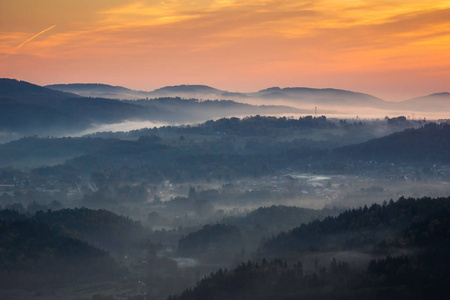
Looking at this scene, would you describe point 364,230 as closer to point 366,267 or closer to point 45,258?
point 366,267

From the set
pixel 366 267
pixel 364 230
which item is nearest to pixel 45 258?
pixel 364 230

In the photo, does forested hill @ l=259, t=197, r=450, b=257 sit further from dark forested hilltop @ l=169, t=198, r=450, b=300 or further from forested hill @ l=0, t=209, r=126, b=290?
forested hill @ l=0, t=209, r=126, b=290

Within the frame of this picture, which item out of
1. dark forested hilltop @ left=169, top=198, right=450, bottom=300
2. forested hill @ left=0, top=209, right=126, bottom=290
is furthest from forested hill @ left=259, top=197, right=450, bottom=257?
forested hill @ left=0, top=209, right=126, bottom=290

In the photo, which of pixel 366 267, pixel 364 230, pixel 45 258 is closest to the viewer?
pixel 366 267

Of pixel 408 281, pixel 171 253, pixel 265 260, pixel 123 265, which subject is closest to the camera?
pixel 408 281

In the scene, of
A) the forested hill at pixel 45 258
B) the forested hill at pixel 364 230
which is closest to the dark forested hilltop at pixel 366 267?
the forested hill at pixel 364 230

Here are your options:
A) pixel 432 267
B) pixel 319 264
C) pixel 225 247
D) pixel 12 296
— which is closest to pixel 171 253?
pixel 225 247

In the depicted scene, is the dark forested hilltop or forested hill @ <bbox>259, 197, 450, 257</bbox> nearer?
the dark forested hilltop

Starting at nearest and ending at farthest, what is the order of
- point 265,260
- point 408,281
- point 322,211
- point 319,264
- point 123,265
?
point 408,281
point 319,264
point 265,260
point 123,265
point 322,211

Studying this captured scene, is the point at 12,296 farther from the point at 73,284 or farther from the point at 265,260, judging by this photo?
the point at 265,260

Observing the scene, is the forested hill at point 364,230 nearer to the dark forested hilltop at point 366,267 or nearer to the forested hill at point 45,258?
the dark forested hilltop at point 366,267

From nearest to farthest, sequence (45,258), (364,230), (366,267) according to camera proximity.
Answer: (366,267)
(364,230)
(45,258)
